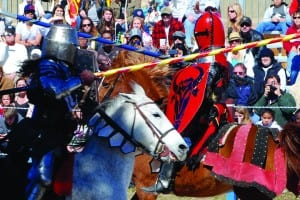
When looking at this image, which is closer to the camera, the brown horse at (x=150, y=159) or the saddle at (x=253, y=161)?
the saddle at (x=253, y=161)

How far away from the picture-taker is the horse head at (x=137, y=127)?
6758 millimetres

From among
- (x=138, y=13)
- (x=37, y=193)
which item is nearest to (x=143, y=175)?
(x=37, y=193)

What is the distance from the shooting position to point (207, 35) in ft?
30.3

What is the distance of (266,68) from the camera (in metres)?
13.4

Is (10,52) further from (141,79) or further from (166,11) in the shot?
(141,79)

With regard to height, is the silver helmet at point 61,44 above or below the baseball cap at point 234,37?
above

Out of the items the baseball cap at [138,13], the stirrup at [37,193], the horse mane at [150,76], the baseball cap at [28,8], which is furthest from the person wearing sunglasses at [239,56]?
the stirrup at [37,193]

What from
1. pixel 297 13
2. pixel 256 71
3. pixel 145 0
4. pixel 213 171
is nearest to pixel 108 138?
pixel 213 171

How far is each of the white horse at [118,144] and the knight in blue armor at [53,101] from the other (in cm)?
18

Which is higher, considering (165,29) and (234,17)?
(234,17)

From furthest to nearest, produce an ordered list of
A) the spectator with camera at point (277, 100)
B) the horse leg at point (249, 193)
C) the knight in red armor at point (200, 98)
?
1. the spectator with camera at point (277, 100)
2. the knight in red armor at point (200, 98)
3. the horse leg at point (249, 193)

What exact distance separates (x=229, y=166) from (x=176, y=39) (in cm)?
536

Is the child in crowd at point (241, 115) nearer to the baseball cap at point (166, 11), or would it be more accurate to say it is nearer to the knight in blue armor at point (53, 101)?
the baseball cap at point (166, 11)

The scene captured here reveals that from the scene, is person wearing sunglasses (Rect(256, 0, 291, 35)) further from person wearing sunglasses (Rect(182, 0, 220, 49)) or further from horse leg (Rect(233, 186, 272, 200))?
horse leg (Rect(233, 186, 272, 200))
